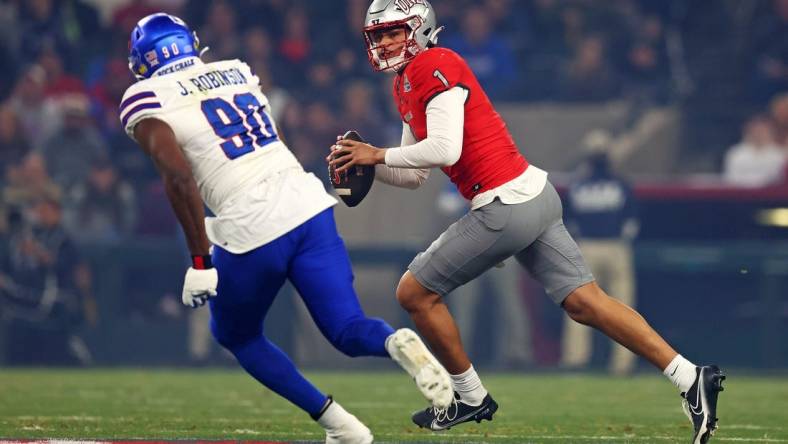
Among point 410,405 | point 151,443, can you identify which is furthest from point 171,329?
point 151,443

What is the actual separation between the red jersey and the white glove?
121cm

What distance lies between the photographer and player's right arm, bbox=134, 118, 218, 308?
548 centimetres

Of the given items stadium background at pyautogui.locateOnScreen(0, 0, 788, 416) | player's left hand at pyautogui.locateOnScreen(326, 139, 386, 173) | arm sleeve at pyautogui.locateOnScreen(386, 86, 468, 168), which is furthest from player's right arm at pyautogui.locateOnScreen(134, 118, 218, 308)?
stadium background at pyautogui.locateOnScreen(0, 0, 788, 416)

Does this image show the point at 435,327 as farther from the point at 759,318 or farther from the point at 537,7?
the point at 537,7

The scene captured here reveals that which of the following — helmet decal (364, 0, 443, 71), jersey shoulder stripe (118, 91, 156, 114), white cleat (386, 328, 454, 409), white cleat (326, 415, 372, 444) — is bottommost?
white cleat (326, 415, 372, 444)

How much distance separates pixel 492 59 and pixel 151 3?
3606mm

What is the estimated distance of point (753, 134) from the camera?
520 inches

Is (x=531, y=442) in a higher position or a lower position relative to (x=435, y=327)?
lower

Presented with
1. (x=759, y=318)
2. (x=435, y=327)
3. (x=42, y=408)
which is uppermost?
(x=435, y=327)

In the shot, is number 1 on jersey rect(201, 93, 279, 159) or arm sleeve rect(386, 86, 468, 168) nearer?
number 1 on jersey rect(201, 93, 279, 159)

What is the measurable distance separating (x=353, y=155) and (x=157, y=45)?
922mm

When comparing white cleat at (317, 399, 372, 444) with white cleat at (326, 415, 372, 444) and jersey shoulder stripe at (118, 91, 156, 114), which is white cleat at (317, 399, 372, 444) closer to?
white cleat at (326, 415, 372, 444)

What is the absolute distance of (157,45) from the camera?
583 cm

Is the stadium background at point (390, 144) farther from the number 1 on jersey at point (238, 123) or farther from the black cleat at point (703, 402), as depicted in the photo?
the number 1 on jersey at point (238, 123)
